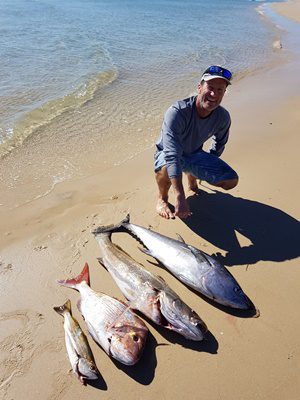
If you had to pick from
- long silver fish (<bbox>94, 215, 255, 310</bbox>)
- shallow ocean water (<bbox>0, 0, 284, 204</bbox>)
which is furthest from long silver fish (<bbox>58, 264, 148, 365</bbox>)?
shallow ocean water (<bbox>0, 0, 284, 204</bbox>)

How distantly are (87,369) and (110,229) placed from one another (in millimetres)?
1712

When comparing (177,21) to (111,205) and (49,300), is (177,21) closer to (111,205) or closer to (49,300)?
(111,205)

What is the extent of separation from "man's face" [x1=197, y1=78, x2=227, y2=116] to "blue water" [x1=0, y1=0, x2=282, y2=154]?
4.40 m

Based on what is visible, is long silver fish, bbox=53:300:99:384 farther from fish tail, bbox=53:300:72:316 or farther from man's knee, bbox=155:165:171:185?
man's knee, bbox=155:165:171:185

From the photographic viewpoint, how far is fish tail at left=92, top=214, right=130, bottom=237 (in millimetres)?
4250

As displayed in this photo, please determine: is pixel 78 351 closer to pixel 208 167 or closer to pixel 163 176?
pixel 163 176

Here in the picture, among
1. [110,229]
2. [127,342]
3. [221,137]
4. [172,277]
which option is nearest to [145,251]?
[172,277]

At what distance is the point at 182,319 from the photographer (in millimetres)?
3055

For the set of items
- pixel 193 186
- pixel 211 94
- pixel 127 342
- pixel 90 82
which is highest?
pixel 211 94

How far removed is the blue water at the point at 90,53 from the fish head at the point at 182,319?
522 cm

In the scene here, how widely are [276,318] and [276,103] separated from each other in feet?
20.1

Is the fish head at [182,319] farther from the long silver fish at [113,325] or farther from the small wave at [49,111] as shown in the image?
the small wave at [49,111]

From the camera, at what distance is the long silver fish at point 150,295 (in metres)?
3.04

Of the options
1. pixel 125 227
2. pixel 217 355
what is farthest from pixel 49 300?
pixel 217 355
